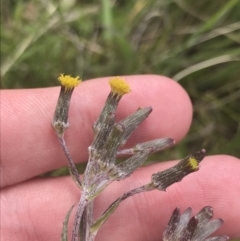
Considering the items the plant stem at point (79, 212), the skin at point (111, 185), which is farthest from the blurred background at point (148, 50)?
the plant stem at point (79, 212)

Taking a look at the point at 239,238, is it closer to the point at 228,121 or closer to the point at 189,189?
the point at 189,189

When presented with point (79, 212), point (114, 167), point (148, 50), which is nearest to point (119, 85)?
point (114, 167)

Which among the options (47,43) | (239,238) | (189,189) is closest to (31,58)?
(47,43)

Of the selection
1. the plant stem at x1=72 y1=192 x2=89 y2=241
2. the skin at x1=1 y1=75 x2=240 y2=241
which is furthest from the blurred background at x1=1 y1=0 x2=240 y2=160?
the plant stem at x1=72 y1=192 x2=89 y2=241

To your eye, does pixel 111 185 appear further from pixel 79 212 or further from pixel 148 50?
pixel 148 50

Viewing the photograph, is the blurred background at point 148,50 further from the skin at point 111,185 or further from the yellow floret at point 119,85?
the yellow floret at point 119,85
